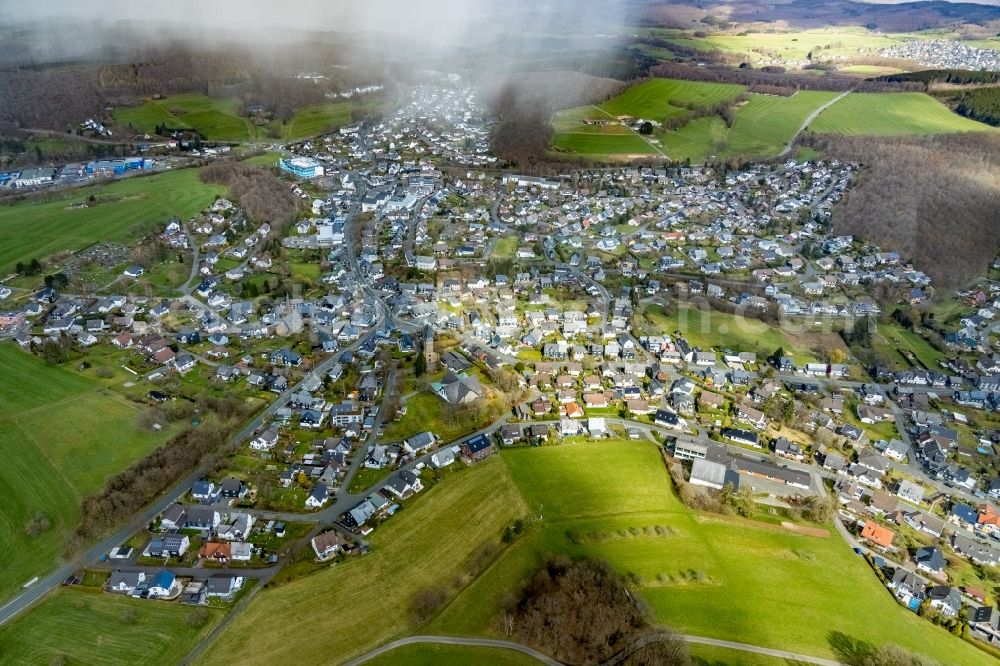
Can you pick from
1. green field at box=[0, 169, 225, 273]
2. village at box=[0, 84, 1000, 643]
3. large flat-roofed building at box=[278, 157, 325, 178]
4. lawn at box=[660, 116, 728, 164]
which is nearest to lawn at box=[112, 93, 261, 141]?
large flat-roofed building at box=[278, 157, 325, 178]

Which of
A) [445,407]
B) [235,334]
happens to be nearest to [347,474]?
[445,407]

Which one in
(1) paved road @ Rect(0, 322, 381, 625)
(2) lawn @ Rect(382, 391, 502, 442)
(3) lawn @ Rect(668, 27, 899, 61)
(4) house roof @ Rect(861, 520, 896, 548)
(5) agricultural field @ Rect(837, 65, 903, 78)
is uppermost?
(3) lawn @ Rect(668, 27, 899, 61)

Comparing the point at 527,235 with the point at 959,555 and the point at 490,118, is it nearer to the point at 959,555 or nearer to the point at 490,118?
the point at 959,555

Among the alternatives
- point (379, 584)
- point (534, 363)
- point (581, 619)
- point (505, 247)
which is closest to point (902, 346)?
point (534, 363)

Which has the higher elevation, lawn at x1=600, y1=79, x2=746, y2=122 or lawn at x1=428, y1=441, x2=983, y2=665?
lawn at x1=600, y1=79, x2=746, y2=122

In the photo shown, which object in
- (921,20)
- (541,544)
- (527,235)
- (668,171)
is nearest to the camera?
(541,544)

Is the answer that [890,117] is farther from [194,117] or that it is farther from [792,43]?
[194,117]

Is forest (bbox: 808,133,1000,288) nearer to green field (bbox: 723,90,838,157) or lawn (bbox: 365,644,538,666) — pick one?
green field (bbox: 723,90,838,157)
